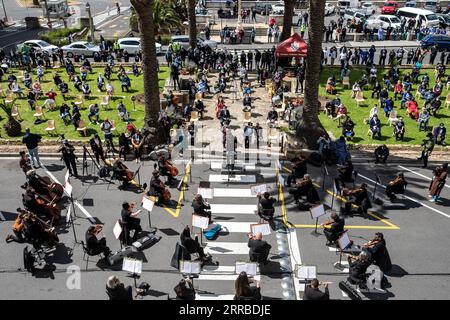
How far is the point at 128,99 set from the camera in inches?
1125

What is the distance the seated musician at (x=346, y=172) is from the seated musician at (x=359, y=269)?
5.58 metres

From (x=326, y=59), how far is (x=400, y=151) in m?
15.6

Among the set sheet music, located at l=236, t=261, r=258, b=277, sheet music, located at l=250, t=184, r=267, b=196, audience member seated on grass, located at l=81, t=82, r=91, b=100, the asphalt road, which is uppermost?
audience member seated on grass, located at l=81, t=82, r=91, b=100

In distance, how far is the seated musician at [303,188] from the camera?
16.3m

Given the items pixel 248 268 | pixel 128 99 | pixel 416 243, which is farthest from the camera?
pixel 128 99

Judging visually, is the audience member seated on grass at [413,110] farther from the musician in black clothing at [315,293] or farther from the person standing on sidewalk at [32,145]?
the person standing on sidewalk at [32,145]

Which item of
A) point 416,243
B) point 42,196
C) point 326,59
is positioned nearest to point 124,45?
point 326,59

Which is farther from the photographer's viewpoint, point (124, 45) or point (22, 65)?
point (124, 45)

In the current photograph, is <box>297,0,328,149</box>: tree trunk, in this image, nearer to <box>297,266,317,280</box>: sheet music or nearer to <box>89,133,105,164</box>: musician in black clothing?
<box>89,133,105,164</box>: musician in black clothing

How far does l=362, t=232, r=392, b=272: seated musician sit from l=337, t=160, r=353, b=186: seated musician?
15.8ft

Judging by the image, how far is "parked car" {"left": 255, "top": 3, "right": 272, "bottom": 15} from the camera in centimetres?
5578

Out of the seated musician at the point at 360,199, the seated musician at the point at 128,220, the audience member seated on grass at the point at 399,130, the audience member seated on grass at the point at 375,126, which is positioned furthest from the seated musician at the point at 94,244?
the audience member seated on grass at the point at 399,130

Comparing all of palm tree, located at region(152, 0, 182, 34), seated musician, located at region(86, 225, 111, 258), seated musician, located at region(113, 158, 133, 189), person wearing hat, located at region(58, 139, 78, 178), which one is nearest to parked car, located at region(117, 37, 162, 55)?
palm tree, located at region(152, 0, 182, 34)
